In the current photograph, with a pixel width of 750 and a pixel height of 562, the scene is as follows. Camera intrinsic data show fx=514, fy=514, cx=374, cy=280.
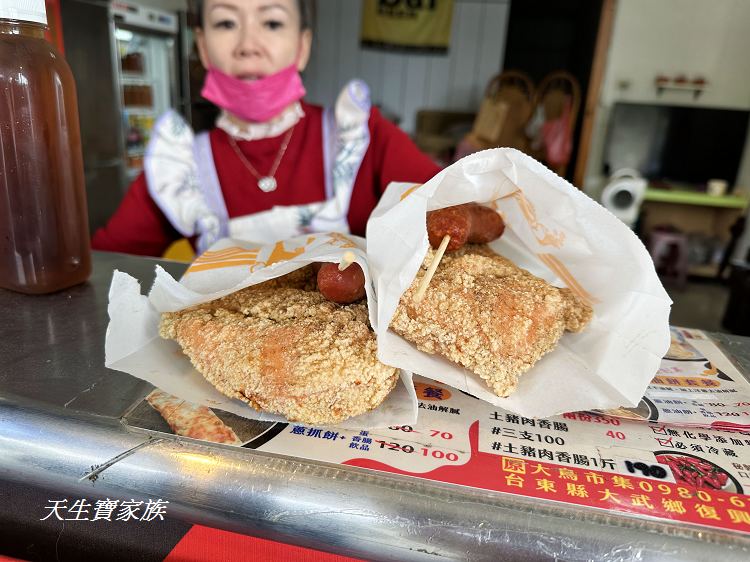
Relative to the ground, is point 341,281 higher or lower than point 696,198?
higher

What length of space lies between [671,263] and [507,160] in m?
4.76

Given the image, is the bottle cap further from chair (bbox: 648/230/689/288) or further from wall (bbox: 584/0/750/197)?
wall (bbox: 584/0/750/197)

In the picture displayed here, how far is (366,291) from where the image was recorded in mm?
667

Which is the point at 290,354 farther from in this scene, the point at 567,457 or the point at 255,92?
the point at 255,92

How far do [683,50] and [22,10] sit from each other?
18.5 ft

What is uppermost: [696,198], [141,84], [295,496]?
[141,84]

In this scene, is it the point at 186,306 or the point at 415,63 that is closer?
the point at 186,306

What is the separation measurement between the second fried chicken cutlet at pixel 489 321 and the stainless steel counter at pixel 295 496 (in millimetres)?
169

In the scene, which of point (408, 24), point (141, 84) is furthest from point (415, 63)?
point (141, 84)

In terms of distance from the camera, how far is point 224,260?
Answer: 79 centimetres

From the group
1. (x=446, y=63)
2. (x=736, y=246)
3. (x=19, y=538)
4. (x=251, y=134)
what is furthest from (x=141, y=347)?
(x=446, y=63)

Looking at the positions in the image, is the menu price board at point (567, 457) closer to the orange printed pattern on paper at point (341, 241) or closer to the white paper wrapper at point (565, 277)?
the white paper wrapper at point (565, 277)

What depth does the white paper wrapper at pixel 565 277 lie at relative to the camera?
63 cm

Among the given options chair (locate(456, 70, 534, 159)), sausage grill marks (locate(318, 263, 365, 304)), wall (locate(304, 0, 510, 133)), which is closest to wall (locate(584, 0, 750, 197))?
chair (locate(456, 70, 534, 159))
